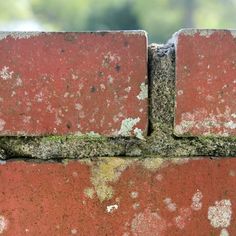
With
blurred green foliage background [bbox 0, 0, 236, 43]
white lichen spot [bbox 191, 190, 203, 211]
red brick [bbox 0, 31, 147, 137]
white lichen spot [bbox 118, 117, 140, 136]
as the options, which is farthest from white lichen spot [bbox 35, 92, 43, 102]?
blurred green foliage background [bbox 0, 0, 236, 43]

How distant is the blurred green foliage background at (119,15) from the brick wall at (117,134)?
17927 mm

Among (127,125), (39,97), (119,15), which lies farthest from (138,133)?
(119,15)

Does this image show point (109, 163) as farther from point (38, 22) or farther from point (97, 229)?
point (38, 22)

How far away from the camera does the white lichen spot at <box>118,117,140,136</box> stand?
83 centimetres

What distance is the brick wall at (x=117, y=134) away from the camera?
2.72 feet

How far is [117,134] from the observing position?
838 millimetres

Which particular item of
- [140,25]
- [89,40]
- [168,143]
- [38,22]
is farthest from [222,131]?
[38,22]

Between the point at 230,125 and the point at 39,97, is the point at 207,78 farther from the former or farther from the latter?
the point at 39,97

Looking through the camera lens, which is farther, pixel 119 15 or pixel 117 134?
pixel 119 15

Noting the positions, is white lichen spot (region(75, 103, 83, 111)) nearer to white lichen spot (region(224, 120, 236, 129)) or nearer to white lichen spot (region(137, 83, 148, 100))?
white lichen spot (region(137, 83, 148, 100))

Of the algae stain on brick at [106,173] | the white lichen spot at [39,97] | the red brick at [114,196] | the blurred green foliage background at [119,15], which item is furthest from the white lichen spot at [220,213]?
the blurred green foliage background at [119,15]

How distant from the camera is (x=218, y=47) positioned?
832 mm

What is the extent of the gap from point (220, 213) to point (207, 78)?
0.54 ft

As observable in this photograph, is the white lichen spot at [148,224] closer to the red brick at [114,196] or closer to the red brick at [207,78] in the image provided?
the red brick at [114,196]
